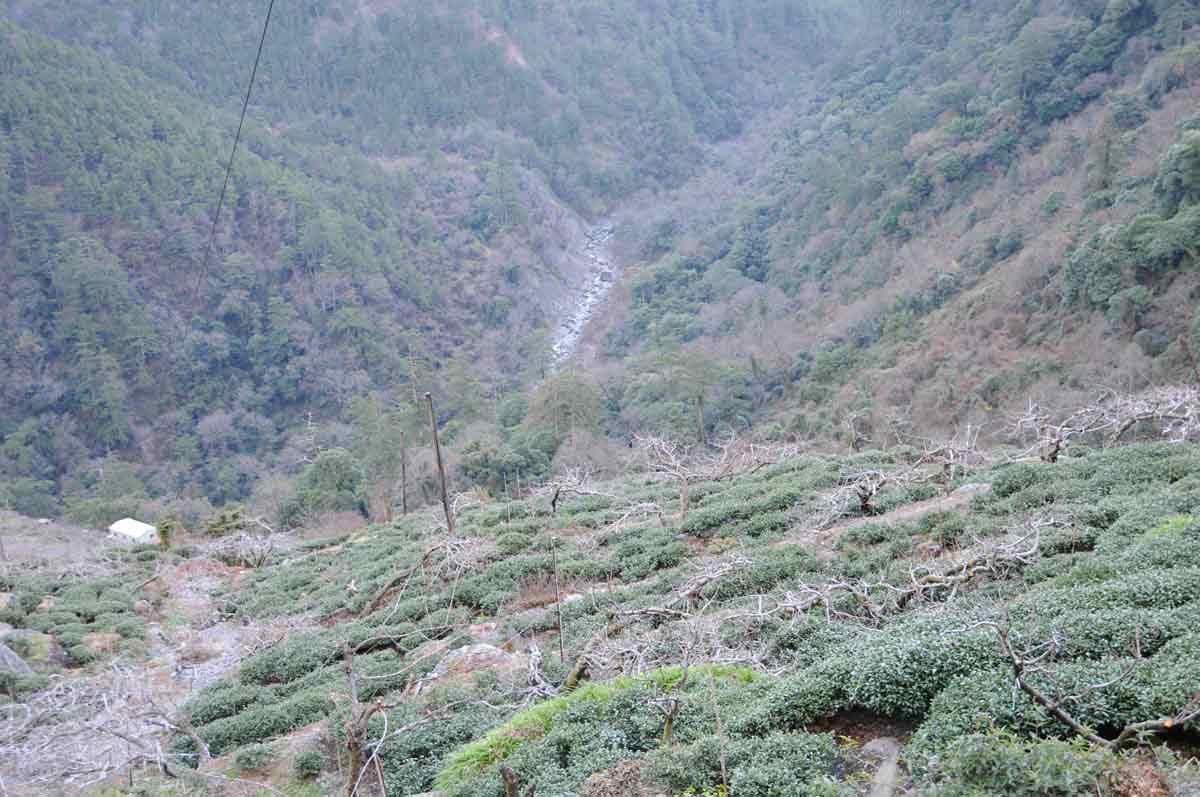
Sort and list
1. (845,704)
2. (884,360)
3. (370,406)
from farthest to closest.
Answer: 1. (370,406)
2. (884,360)
3. (845,704)

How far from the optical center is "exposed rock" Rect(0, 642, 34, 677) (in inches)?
510

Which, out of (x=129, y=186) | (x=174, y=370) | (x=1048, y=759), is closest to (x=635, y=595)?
(x=1048, y=759)

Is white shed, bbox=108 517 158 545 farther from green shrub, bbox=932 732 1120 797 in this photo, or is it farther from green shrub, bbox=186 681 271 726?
green shrub, bbox=932 732 1120 797

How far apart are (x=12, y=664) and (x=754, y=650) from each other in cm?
1250

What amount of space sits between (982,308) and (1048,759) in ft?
109

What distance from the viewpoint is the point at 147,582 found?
20.0 m

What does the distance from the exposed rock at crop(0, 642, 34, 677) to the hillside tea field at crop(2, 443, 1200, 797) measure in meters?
0.36

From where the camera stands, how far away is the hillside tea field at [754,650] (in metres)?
4.45

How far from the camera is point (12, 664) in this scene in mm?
13250

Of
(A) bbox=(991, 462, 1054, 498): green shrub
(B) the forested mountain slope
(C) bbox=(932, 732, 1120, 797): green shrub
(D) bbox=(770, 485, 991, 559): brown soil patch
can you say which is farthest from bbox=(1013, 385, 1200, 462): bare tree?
(B) the forested mountain slope

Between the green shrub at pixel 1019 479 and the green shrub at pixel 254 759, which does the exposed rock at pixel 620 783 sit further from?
the green shrub at pixel 1019 479

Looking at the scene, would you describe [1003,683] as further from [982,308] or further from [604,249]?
[604,249]

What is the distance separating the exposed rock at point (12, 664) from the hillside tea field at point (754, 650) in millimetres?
362

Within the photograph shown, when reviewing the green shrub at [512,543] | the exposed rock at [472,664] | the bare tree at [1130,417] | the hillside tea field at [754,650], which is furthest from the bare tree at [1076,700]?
the green shrub at [512,543]
